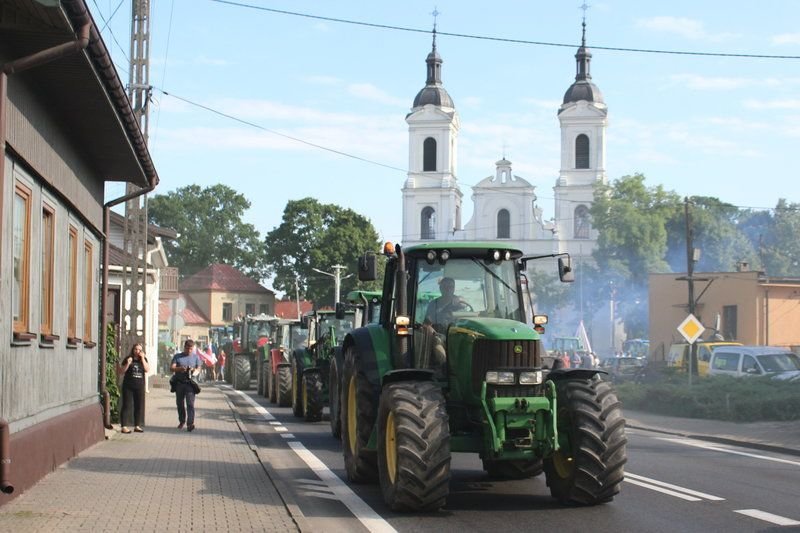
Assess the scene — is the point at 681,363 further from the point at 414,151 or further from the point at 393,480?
the point at 414,151

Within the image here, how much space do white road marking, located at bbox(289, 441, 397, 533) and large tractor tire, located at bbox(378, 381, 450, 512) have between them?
0.28 m

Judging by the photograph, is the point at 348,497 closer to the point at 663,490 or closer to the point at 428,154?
the point at 663,490

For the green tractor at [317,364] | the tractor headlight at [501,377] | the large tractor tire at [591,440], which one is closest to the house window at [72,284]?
the green tractor at [317,364]

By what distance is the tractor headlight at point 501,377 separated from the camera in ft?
33.6

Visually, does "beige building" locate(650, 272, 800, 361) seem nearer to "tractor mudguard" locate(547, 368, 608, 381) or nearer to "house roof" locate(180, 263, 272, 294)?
"tractor mudguard" locate(547, 368, 608, 381)

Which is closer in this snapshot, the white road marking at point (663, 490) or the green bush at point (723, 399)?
the white road marking at point (663, 490)

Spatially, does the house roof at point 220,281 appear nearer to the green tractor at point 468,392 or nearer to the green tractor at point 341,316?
the green tractor at point 341,316

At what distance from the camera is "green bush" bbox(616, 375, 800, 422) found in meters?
24.1

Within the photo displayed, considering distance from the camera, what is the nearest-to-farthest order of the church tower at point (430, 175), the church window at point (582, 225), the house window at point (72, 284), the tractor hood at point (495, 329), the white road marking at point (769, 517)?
the white road marking at point (769, 517)
the tractor hood at point (495, 329)
the house window at point (72, 284)
the church window at point (582, 225)
the church tower at point (430, 175)

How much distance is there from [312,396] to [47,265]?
9.88 meters

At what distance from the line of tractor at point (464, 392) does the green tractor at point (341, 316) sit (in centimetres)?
237


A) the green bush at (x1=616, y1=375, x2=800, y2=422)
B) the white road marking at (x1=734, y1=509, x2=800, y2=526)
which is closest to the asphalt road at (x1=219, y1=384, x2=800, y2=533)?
the white road marking at (x1=734, y1=509, x2=800, y2=526)

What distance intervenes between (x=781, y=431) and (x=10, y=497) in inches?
597

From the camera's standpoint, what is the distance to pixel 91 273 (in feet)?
57.8
